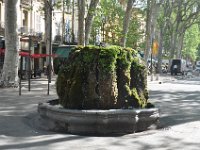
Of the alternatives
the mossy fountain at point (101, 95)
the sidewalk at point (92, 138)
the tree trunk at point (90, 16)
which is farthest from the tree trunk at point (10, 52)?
the mossy fountain at point (101, 95)

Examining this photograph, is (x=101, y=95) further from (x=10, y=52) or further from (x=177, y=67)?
(x=177, y=67)

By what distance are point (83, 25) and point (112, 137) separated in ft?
65.7

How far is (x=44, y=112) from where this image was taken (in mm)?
10898

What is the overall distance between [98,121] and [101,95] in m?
0.87

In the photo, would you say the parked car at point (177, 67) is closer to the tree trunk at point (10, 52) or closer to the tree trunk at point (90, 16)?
the tree trunk at point (90, 16)

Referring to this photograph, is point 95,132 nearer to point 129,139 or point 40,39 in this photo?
point 129,139

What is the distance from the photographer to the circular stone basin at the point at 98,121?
9.66m

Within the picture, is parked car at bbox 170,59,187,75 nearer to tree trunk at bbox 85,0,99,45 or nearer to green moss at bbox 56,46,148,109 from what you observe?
tree trunk at bbox 85,0,99,45

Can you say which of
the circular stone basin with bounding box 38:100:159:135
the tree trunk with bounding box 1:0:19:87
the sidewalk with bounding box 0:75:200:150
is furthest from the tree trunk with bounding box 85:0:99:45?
the circular stone basin with bounding box 38:100:159:135

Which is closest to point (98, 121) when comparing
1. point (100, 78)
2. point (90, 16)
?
point (100, 78)

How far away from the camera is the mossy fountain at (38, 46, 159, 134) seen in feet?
32.0

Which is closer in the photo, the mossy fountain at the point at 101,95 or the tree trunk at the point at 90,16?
the mossy fountain at the point at 101,95

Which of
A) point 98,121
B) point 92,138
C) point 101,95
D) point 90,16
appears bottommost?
point 92,138

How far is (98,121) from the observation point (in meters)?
9.66
